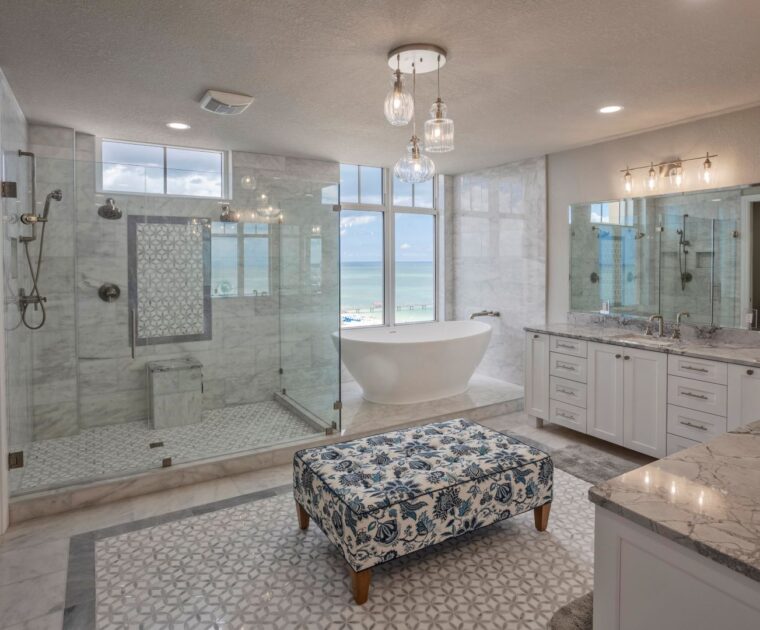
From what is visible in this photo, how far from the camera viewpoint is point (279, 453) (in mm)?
3635

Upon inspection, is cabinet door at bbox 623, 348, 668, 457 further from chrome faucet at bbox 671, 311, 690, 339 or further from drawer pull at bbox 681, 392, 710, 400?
chrome faucet at bbox 671, 311, 690, 339

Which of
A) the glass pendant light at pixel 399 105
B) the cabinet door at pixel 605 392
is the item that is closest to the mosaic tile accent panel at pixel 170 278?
the glass pendant light at pixel 399 105

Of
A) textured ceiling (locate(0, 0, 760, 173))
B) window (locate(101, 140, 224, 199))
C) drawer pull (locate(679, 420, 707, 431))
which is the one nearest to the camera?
textured ceiling (locate(0, 0, 760, 173))

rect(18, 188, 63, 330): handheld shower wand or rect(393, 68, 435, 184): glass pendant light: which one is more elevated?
rect(393, 68, 435, 184): glass pendant light

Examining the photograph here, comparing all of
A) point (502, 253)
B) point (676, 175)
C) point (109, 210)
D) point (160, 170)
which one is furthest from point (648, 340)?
point (160, 170)

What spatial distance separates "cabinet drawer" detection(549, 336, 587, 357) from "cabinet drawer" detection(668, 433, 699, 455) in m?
0.81

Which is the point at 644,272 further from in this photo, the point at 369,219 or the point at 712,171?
the point at 369,219

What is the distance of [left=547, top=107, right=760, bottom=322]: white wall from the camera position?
11.3 feet

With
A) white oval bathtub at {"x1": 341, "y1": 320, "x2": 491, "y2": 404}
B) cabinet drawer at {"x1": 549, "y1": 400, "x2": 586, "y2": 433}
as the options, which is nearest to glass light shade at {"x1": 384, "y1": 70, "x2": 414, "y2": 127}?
white oval bathtub at {"x1": 341, "y1": 320, "x2": 491, "y2": 404}

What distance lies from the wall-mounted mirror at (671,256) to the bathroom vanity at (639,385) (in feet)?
0.85

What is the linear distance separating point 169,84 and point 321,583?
275cm

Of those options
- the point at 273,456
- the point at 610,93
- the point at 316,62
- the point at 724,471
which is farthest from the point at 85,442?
the point at 610,93

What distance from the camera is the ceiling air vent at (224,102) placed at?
3.10 m

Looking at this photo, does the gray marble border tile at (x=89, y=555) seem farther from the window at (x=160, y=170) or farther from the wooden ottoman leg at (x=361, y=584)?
the window at (x=160, y=170)
